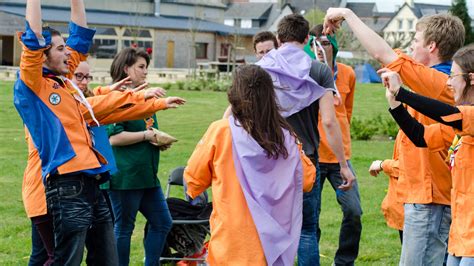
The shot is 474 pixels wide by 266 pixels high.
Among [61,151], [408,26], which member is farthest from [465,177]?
[408,26]

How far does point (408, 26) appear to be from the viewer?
104m

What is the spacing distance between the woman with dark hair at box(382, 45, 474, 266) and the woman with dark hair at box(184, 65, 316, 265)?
2.50ft

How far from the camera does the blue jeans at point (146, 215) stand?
734cm

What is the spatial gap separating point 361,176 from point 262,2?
9683 cm

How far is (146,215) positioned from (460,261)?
3.34m

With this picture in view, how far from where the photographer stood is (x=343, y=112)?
823cm

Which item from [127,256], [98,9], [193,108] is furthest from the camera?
[98,9]

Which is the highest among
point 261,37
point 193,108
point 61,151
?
point 261,37

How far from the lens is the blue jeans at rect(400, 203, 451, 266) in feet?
18.1

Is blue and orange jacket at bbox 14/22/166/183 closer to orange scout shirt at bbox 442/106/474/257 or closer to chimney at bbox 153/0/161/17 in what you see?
orange scout shirt at bbox 442/106/474/257

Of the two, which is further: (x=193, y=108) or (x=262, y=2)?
(x=262, y=2)

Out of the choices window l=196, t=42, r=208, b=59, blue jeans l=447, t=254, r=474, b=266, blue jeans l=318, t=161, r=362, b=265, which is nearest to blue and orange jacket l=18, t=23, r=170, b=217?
blue jeans l=447, t=254, r=474, b=266

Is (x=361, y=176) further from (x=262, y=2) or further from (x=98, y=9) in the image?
(x=262, y=2)

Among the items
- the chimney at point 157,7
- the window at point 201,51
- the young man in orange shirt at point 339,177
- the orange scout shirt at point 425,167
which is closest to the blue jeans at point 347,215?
the young man in orange shirt at point 339,177
